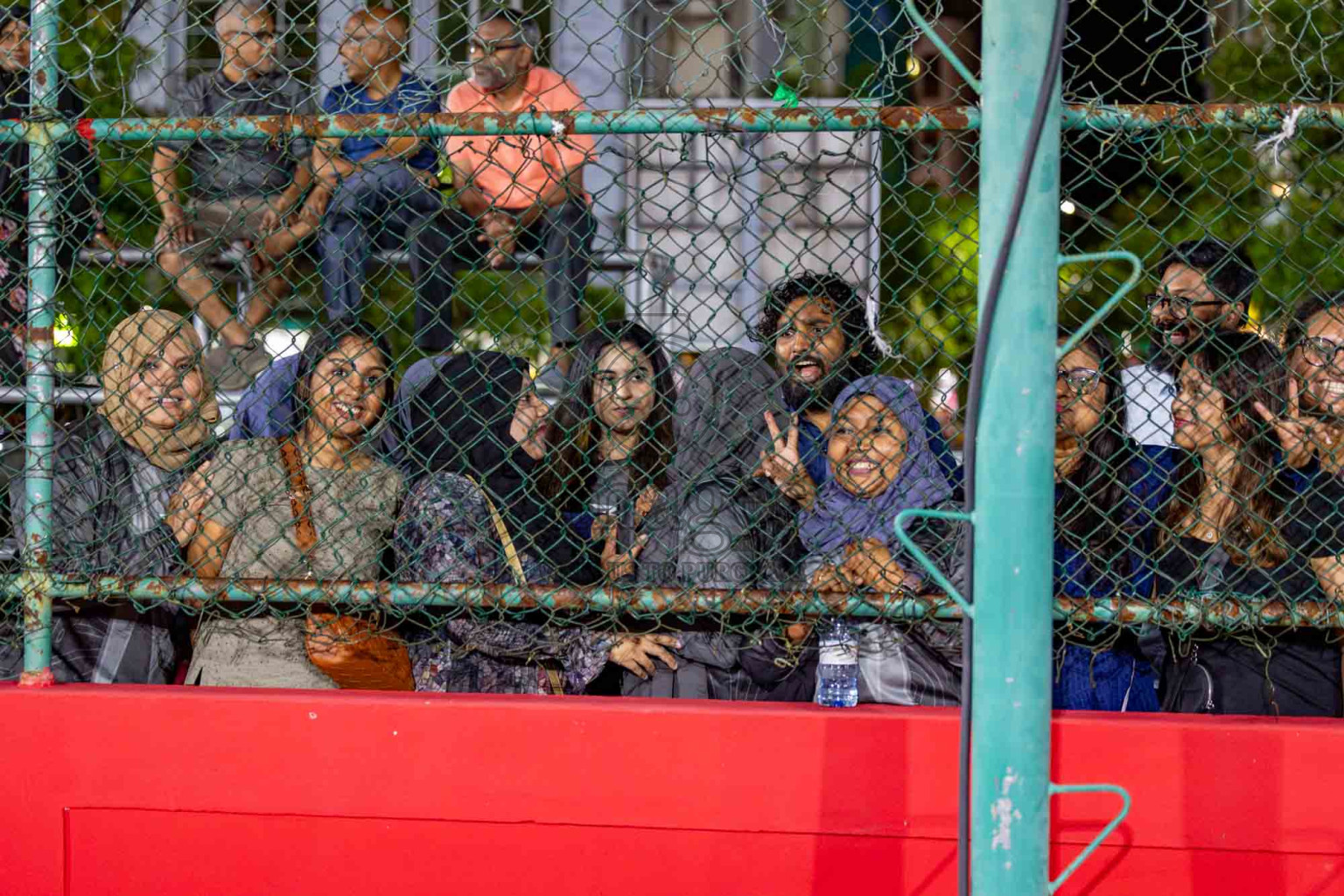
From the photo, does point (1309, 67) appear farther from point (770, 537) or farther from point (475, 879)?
point (475, 879)

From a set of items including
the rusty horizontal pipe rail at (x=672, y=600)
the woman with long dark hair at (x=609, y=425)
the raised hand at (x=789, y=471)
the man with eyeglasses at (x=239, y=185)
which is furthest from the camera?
the man with eyeglasses at (x=239, y=185)

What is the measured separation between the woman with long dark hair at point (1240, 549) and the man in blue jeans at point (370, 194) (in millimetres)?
2011

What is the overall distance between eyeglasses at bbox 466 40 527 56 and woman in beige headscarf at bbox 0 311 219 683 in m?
0.98

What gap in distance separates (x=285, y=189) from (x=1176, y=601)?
262cm

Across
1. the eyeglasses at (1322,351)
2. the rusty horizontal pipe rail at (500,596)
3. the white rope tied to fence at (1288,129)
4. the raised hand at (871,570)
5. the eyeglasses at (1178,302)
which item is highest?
the white rope tied to fence at (1288,129)

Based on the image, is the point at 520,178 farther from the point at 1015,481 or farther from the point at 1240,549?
the point at 1015,481

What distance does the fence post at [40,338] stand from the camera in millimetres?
2822

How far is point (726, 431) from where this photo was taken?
10.3ft

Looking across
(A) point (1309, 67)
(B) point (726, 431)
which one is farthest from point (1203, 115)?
(A) point (1309, 67)

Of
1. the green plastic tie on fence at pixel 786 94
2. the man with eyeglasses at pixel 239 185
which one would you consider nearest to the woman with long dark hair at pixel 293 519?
the man with eyeglasses at pixel 239 185

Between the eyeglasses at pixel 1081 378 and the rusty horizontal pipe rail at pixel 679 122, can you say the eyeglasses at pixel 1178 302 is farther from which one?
the rusty horizontal pipe rail at pixel 679 122

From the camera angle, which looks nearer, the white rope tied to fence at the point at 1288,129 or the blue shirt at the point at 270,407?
the white rope tied to fence at the point at 1288,129

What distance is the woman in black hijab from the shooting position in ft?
9.87

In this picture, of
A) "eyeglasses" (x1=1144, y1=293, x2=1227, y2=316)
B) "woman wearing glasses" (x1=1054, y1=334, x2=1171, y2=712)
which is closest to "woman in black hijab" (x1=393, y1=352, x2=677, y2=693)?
"woman wearing glasses" (x1=1054, y1=334, x2=1171, y2=712)
